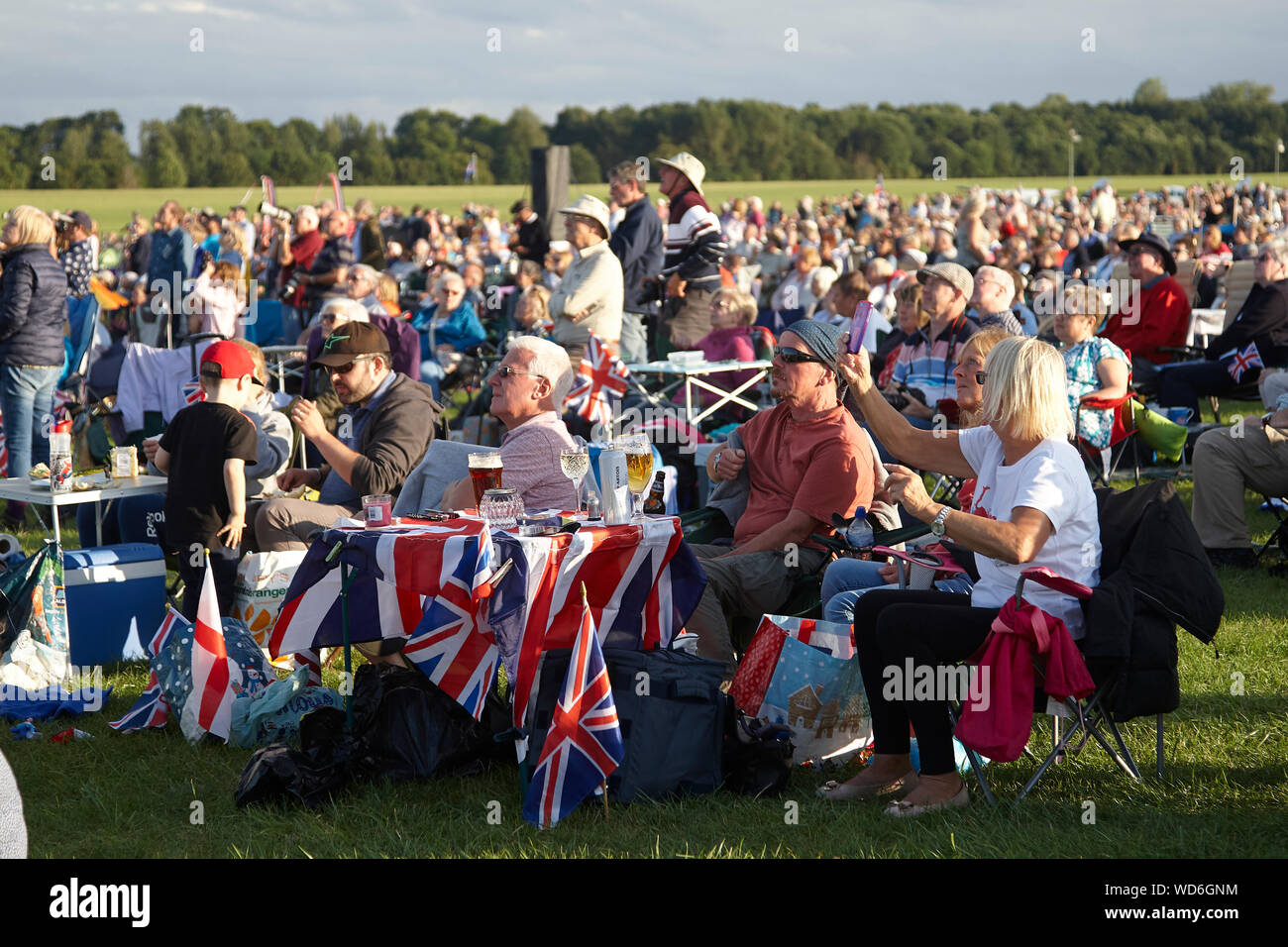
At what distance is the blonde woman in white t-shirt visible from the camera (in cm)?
363

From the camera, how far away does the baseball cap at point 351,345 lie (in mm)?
5598

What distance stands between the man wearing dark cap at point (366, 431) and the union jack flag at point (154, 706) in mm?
804

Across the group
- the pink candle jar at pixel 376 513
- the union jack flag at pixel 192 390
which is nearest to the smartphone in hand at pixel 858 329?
the pink candle jar at pixel 376 513

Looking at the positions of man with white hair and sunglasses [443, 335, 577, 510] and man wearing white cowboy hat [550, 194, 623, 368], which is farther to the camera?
man wearing white cowboy hat [550, 194, 623, 368]

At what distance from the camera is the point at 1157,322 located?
9.38 meters

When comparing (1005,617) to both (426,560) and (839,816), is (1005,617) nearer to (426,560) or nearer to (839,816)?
(839,816)

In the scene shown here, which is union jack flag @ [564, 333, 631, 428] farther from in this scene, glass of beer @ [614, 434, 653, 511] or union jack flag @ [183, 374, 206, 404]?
glass of beer @ [614, 434, 653, 511]

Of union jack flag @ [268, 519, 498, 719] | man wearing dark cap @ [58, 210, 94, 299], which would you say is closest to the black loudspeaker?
man wearing dark cap @ [58, 210, 94, 299]

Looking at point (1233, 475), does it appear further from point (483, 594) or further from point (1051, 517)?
point (483, 594)

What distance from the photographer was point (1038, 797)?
12.9ft

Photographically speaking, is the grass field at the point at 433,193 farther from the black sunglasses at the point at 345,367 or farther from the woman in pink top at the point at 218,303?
the black sunglasses at the point at 345,367

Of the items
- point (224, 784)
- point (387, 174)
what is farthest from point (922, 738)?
point (387, 174)

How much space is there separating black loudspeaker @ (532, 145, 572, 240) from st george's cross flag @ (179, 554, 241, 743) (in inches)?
490
